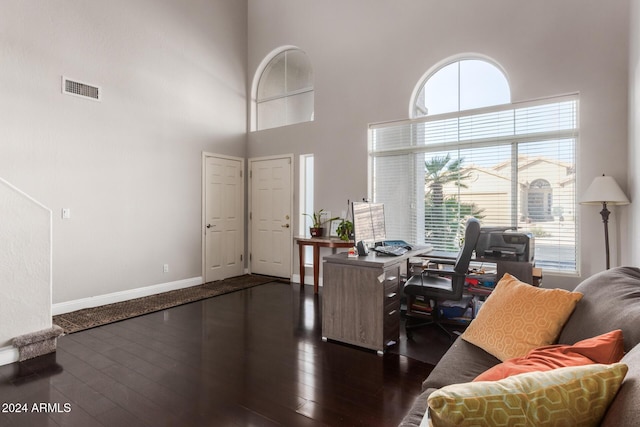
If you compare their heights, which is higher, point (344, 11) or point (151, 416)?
point (344, 11)

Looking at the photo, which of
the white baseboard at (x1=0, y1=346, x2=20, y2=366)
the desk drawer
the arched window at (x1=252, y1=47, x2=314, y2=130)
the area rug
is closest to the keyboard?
the desk drawer

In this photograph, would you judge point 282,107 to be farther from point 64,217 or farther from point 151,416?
point 151,416

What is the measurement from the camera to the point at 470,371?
161 centimetres

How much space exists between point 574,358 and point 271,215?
514cm

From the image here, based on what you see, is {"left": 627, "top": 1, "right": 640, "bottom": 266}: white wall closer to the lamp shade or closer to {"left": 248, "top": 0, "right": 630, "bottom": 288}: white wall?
the lamp shade

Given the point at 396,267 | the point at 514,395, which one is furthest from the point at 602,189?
the point at 514,395

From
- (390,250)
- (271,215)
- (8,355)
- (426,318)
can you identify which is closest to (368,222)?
(390,250)

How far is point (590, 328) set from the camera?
1427mm

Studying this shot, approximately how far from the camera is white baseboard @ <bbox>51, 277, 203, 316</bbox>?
3.98 meters

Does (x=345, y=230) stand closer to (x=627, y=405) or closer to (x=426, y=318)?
(x=426, y=318)

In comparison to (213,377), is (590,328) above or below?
above

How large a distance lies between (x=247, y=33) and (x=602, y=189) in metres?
5.66

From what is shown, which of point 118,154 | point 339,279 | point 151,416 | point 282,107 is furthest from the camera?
point 282,107

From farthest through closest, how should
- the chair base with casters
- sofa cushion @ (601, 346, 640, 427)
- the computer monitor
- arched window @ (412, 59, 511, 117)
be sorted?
arched window @ (412, 59, 511, 117), the chair base with casters, the computer monitor, sofa cushion @ (601, 346, 640, 427)
